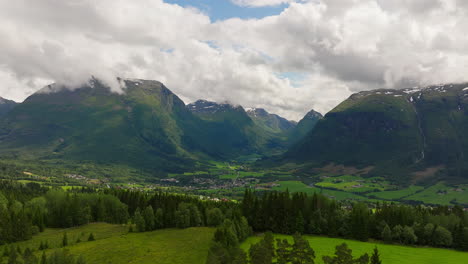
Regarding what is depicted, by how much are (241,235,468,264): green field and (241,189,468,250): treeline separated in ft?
20.9

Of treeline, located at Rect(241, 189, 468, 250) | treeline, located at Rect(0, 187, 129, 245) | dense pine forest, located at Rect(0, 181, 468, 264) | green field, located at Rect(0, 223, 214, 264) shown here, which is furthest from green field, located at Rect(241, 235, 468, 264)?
treeline, located at Rect(0, 187, 129, 245)

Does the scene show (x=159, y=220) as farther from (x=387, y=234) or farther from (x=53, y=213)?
(x=387, y=234)

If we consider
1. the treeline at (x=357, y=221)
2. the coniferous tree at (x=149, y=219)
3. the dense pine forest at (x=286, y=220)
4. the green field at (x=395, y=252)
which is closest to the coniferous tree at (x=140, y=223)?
the dense pine forest at (x=286, y=220)

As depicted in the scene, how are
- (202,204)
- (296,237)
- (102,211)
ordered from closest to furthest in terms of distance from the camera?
(296,237)
(202,204)
(102,211)

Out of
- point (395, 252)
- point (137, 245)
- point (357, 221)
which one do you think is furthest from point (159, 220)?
point (395, 252)

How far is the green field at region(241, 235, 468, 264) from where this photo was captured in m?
92.4

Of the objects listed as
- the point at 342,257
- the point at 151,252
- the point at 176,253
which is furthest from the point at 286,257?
the point at 151,252

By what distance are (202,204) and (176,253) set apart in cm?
4962

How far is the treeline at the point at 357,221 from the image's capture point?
116m

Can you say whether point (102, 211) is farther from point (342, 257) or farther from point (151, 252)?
point (342, 257)

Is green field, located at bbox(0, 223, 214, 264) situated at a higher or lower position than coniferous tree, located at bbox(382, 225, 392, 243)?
lower

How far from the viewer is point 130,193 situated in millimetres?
174625

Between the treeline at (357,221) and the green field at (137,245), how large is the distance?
2558 centimetres

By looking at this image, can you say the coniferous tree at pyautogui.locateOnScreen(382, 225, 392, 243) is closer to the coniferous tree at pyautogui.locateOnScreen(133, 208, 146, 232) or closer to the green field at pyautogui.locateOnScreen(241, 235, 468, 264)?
the green field at pyautogui.locateOnScreen(241, 235, 468, 264)
